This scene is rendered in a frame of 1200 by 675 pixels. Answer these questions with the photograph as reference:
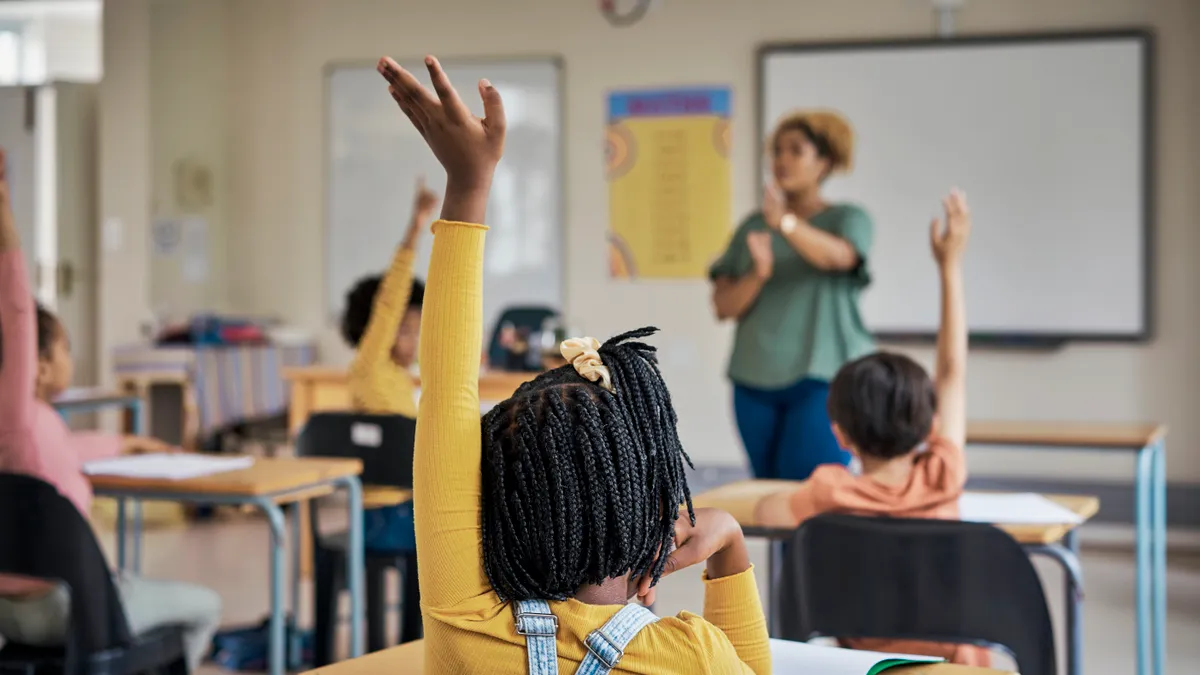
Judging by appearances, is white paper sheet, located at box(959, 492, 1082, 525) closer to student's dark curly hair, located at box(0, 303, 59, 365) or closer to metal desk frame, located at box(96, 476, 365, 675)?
metal desk frame, located at box(96, 476, 365, 675)

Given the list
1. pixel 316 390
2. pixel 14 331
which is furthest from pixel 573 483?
pixel 316 390

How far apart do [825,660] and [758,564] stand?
2.51 metres

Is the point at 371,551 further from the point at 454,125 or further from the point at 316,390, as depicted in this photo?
the point at 454,125

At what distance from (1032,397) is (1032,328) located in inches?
11.7

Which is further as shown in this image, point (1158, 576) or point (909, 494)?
point (1158, 576)

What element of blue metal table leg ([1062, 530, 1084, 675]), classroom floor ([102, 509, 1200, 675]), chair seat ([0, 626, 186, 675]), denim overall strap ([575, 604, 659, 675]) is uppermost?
denim overall strap ([575, 604, 659, 675])

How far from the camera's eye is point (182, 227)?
6176 millimetres

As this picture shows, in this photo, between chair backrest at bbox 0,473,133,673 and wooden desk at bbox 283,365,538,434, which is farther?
wooden desk at bbox 283,365,538,434

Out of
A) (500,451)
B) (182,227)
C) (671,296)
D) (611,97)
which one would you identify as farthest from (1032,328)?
(500,451)

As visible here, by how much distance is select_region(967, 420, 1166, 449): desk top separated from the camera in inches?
121

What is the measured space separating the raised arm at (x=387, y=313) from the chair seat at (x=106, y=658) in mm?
970

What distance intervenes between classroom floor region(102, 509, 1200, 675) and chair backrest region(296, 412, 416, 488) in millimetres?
754

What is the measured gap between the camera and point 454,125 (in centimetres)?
88

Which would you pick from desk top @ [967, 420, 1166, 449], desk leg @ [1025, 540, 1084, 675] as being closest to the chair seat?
desk leg @ [1025, 540, 1084, 675]
